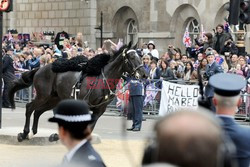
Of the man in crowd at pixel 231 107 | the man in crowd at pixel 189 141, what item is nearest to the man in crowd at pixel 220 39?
the man in crowd at pixel 231 107

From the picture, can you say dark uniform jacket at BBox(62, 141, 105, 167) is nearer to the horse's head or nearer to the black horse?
the black horse

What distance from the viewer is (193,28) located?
31781 millimetres

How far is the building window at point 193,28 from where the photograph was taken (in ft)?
102

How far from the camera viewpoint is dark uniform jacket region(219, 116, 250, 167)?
4.81 meters

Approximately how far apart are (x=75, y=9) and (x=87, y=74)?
2373 cm

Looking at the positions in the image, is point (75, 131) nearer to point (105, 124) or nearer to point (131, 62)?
point (131, 62)

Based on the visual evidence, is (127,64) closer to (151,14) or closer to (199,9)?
(199,9)

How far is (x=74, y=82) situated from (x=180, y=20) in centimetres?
1823

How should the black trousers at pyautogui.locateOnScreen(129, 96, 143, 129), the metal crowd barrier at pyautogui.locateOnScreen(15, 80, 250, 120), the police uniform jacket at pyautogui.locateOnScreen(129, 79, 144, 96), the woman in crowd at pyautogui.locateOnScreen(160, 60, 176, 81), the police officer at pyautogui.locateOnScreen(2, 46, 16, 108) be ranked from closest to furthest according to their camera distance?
the black trousers at pyautogui.locateOnScreen(129, 96, 143, 129) → the police uniform jacket at pyautogui.locateOnScreen(129, 79, 144, 96) → the metal crowd barrier at pyautogui.locateOnScreen(15, 80, 250, 120) → the woman in crowd at pyautogui.locateOnScreen(160, 60, 176, 81) → the police officer at pyautogui.locateOnScreen(2, 46, 16, 108)

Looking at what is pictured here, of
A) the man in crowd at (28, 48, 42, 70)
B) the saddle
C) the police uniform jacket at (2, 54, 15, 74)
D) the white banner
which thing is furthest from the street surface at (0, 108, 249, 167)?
the man in crowd at (28, 48, 42, 70)

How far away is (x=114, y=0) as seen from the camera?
119 ft

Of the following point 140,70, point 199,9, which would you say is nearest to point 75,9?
point 199,9

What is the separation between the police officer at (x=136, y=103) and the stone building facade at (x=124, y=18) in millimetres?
11402

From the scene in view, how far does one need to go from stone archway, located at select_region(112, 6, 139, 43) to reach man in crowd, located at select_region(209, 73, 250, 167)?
30.4 metres
